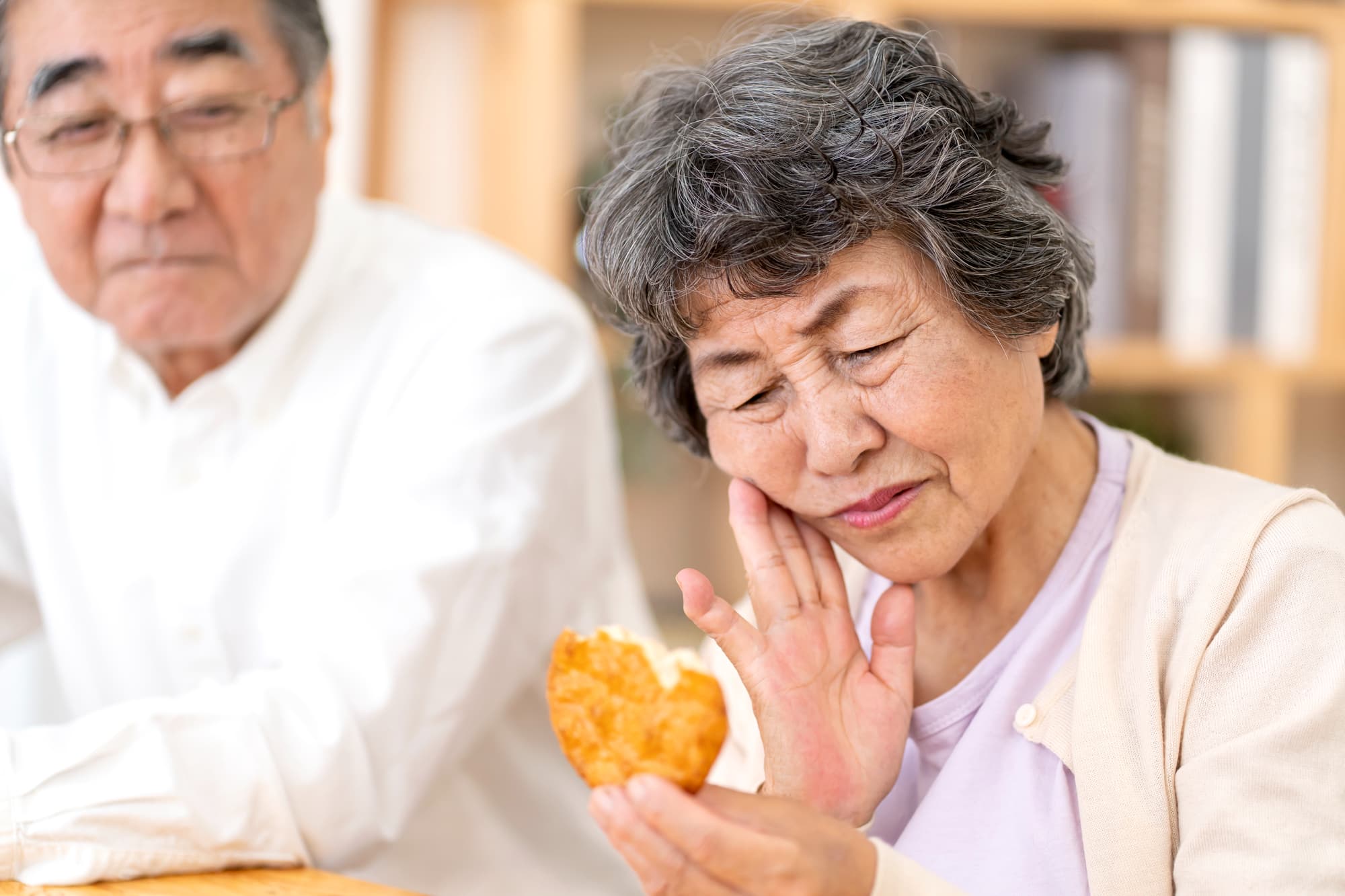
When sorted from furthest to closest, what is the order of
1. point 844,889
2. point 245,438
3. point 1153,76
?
1. point 1153,76
2. point 245,438
3. point 844,889

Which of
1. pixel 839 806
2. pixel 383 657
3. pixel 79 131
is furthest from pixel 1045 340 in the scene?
pixel 79 131

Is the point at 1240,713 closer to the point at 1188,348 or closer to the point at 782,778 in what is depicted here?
the point at 782,778

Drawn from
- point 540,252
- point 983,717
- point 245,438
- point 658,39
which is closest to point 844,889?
point 983,717

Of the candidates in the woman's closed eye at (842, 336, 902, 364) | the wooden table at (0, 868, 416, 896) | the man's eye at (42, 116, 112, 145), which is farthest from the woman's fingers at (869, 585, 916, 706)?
the man's eye at (42, 116, 112, 145)

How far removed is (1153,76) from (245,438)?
1.62 m

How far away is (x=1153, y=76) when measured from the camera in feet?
7.23

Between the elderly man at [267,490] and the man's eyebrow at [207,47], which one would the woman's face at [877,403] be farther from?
the man's eyebrow at [207,47]

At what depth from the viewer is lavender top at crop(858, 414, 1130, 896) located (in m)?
0.98

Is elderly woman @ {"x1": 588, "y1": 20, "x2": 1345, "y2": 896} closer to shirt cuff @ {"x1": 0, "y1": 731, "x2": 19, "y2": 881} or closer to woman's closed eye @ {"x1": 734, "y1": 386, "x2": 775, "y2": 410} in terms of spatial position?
woman's closed eye @ {"x1": 734, "y1": 386, "x2": 775, "y2": 410}

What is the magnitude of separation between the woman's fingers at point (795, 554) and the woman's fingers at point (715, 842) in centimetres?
31

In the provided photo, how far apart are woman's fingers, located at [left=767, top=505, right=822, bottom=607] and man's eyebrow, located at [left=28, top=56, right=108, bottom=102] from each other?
33.7 inches

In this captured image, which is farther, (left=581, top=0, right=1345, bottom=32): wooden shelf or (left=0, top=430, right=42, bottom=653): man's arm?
(left=581, top=0, right=1345, bottom=32): wooden shelf

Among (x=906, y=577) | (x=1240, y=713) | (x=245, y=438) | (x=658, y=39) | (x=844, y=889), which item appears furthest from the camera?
(x=658, y=39)

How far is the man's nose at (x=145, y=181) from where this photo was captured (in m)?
1.36
